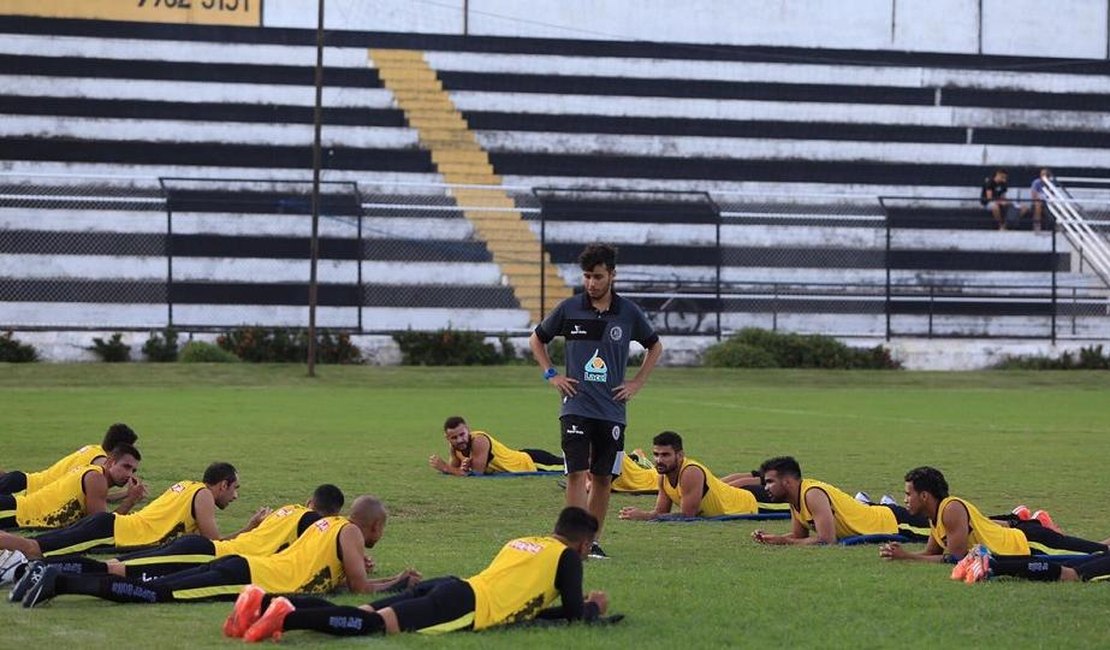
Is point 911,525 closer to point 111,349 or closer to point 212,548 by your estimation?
point 212,548

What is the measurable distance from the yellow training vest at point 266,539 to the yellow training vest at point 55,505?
3055 millimetres

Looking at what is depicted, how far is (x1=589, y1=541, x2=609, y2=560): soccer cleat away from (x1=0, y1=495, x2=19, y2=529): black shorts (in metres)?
4.51

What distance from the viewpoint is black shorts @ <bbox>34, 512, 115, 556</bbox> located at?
39.0 ft

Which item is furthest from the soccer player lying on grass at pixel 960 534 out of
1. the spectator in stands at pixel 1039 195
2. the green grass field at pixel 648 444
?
the spectator in stands at pixel 1039 195

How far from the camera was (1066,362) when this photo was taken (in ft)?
135

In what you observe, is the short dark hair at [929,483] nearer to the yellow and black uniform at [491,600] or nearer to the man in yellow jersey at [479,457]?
the yellow and black uniform at [491,600]

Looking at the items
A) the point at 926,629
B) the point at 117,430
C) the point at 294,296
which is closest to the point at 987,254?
the point at 294,296

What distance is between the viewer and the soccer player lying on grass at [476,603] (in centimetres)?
891

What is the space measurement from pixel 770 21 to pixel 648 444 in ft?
112

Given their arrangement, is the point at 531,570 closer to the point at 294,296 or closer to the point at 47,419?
the point at 47,419

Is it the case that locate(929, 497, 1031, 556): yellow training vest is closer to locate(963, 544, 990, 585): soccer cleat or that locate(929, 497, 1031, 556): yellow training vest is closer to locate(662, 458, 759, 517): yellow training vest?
locate(963, 544, 990, 585): soccer cleat

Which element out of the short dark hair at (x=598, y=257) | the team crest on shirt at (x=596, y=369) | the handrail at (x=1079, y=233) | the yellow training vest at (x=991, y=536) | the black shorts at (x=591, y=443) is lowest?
the yellow training vest at (x=991, y=536)

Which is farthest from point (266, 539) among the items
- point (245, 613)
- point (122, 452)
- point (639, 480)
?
point (639, 480)

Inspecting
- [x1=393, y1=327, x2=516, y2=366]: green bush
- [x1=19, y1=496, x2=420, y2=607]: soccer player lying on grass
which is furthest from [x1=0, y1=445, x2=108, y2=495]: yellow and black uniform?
[x1=393, y1=327, x2=516, y2=366]: green bush
